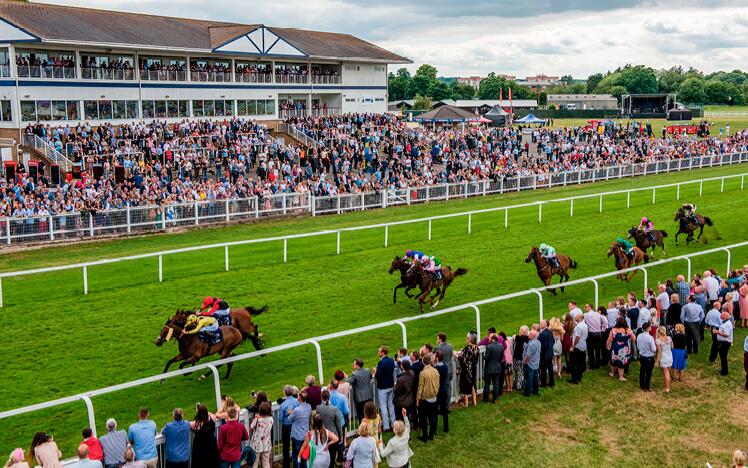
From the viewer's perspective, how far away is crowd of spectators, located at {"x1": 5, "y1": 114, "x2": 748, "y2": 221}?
78.7ft

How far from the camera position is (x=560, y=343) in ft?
37.3

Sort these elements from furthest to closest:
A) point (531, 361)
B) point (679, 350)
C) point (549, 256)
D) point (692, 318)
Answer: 1. point (549, 256)
2. point (692, 318)
3. point (679, 350)
4. point (531, 361)

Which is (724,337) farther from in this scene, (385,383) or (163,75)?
(163,75)

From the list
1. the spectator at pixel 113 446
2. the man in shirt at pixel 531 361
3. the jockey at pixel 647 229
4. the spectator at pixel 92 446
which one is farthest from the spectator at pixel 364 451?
the jockey at pixel 647 229

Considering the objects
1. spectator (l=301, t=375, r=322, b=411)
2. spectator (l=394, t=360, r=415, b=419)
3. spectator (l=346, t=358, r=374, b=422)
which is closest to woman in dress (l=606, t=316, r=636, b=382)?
spectator (l=394, t=360, r=415, b=419)

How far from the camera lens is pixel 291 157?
108 feet

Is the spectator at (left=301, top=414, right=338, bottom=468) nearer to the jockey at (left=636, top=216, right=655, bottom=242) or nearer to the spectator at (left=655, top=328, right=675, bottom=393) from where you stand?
the spectator at (left=655, top=328, right=675, bottom=393)

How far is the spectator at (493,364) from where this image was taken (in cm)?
1040

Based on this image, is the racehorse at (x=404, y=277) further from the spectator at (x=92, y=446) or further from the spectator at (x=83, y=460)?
the spectator at (x=83, y=460)

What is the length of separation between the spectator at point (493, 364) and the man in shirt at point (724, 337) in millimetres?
3769

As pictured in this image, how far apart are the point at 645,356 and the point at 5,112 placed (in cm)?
2818

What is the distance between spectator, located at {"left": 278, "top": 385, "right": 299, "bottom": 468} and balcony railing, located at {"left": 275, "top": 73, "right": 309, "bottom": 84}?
1440 inches

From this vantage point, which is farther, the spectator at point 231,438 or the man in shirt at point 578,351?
the man in shirt at point 578,351

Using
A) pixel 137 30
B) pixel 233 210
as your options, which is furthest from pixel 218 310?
pixel 137 30
